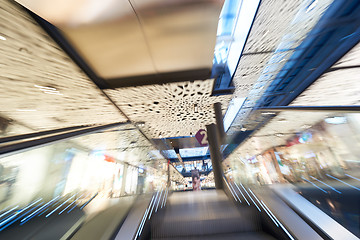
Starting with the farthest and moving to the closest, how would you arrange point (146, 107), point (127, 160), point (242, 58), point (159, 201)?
point (127, 160) → point (146, 107) → point (242, 58) → point (159, 201)

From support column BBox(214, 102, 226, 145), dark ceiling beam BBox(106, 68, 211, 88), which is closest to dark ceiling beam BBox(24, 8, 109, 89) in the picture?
dark ceiling beam BBox(106, 68, 211, 88)

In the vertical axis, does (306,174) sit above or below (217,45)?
below

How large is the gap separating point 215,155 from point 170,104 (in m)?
2.53

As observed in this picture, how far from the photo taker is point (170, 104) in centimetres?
398

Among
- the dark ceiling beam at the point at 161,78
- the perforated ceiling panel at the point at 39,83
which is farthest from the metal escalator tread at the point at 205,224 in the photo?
the perforated ceiling panel at the point at 39,83

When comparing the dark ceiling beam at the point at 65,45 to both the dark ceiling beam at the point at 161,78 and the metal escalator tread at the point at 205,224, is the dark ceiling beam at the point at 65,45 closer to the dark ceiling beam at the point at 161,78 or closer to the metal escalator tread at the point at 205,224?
→ the dark ceiling beam at the point at 161,78

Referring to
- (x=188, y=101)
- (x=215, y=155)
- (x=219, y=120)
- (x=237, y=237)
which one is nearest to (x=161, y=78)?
(x=188, y=101)

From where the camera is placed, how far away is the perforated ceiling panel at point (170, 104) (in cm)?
326

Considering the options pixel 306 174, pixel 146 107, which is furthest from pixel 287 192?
pixel 146 107

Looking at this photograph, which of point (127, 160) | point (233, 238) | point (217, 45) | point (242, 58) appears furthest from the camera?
point (127, 160)

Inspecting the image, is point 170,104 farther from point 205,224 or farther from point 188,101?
point 205,224

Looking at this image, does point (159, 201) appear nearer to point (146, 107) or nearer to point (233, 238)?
point (233, 238)

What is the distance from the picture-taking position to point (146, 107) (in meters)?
4.02

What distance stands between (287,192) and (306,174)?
67cm
